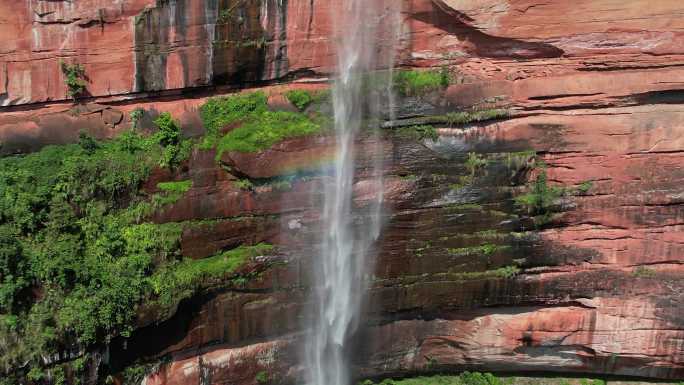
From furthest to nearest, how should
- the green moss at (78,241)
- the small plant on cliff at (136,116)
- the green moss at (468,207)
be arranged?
1. the green moss at (468,207)
2. the small plant on cliff at (136,116)
3. the green moss at (78,241)

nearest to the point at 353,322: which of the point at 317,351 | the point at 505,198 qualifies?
the point at 317,351

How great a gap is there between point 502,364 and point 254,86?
22.9 feet

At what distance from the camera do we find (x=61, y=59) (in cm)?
980

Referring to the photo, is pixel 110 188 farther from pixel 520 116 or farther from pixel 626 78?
pixel 626 78

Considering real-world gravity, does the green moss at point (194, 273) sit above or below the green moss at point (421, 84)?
below

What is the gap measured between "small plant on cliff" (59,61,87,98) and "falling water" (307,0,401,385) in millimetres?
4214

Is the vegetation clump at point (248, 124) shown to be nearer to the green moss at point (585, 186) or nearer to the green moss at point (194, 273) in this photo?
the green moss at point (194, 273)

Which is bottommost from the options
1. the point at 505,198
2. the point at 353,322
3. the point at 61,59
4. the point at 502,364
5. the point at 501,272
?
the point at 502,364

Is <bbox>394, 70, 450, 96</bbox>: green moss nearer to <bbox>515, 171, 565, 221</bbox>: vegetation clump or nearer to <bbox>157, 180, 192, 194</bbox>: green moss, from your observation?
<bbox>515, 171, 565, 221</bbox>: vegetation clump

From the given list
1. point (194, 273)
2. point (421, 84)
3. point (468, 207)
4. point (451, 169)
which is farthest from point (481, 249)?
point (194, 273)

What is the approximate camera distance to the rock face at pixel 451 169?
9883mm

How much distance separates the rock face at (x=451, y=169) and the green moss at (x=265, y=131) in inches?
7.9

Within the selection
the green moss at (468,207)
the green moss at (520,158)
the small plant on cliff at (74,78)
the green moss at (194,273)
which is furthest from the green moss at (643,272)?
the small plant on cliff at (74,78)

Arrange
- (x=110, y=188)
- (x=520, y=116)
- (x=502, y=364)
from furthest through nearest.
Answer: (x=502, y=364), (x=520, y=116), (x=110, y=188)
